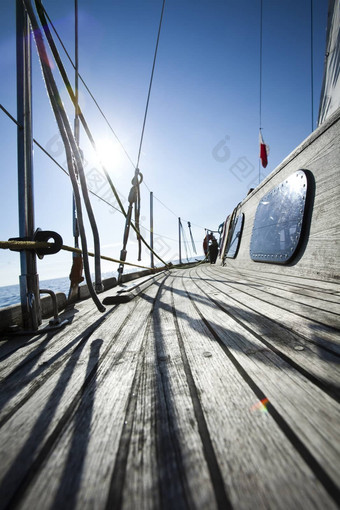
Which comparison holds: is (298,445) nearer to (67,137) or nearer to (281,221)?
(67,137)

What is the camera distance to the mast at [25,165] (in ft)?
4.70

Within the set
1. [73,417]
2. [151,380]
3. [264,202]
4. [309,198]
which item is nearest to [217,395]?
[151,380]

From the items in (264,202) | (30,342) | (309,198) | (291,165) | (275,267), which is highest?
(291,165)

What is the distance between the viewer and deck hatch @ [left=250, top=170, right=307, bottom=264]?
2.47m

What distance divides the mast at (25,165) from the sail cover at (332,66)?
23.3 feet

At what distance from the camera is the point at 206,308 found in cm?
156

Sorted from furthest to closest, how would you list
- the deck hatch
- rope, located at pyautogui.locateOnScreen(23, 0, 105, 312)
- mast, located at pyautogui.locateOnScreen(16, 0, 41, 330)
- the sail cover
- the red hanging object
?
the red hanging object, the sail cover, the deck hatch, mast, located at pyautogui.locateOnScreen(16, 0, 41, 330), rope, located at pyautogui.locateOnScreen(23, 0, 105, 312)

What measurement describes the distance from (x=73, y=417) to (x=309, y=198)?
2.72 metres

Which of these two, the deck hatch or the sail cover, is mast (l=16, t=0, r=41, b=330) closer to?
the deck hatch

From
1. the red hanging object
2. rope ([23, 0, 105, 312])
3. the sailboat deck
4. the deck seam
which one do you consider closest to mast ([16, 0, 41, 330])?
rope ([23, 0, 105, 312])

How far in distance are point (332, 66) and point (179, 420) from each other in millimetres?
8956

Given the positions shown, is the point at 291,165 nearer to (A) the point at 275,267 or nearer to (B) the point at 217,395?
(A) the point at 275,267

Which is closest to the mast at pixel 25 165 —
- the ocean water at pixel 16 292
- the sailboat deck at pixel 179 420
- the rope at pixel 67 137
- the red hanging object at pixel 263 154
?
the rope at pixel 67 137

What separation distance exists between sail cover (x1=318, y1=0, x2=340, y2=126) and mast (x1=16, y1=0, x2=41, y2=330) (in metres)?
7.10
